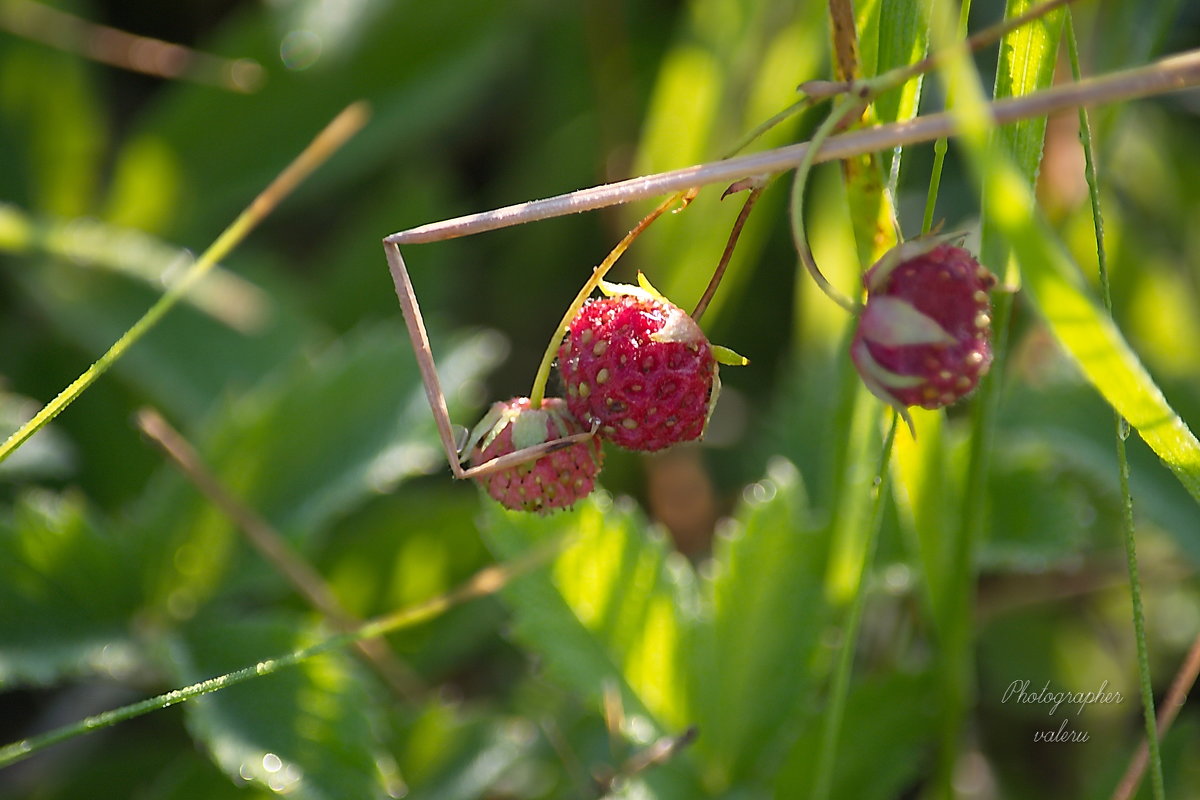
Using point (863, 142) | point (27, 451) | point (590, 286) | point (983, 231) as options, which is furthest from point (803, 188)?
point (27, 451)

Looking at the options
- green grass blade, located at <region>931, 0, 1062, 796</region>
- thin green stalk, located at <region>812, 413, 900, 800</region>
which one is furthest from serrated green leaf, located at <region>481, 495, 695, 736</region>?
green grass blade, located at <region>931, 0, 1062, 796</region>

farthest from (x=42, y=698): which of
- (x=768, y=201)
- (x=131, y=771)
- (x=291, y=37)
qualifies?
Result: (x=768, y=201)

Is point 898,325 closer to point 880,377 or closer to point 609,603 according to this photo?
point 880,377

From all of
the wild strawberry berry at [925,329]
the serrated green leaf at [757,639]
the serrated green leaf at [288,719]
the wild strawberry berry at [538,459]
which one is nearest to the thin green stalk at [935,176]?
the wild strawberry berry at [925,329]

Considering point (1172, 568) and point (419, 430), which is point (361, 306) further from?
point (1172, 568)

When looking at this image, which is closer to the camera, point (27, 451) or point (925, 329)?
point (925, 329)

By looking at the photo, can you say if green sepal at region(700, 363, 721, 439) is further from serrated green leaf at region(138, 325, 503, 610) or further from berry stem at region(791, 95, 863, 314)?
serrated green leaf at region(138, 325, 503, 610)
